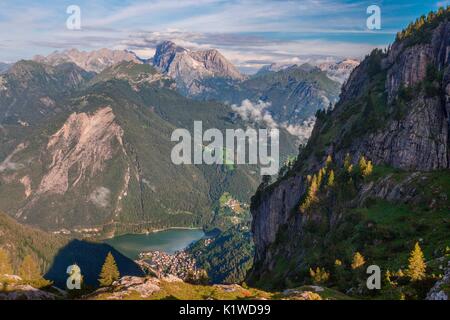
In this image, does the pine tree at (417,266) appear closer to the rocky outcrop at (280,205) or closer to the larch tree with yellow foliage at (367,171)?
the larch tree with yellow foliage at (367,171)

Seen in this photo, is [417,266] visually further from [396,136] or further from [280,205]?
[280,205]

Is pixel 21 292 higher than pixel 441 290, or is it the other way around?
pixel 441 290

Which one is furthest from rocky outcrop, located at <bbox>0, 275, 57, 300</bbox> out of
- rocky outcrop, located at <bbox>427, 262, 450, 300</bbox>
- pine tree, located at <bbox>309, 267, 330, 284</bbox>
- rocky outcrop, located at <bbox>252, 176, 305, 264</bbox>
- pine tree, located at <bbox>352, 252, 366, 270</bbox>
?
rocky outcrop, located at <bbox>252, 176, 305, 264</bbox>

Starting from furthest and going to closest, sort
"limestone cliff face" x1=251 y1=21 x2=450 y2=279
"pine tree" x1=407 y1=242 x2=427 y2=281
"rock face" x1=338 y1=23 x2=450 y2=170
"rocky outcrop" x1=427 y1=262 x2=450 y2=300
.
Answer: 1. "limestone cliff face" x1=251 y1=21 x2=450 y2=279
2. "rock face" x1=338 y1=23 x2=450 y2=170
3. "pine tree" x1=407 y1=242 x2=427 y2=281
4. "rocky outcrop" x1=427 y1=262 x2=450 y2=300

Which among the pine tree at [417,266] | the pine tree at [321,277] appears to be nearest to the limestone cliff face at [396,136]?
the pine tree at [321,277]

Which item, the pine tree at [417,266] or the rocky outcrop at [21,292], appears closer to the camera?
the pine tree at [417,266]

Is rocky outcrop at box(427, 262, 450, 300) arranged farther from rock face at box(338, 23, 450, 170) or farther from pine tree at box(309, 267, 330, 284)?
rock face at box(338, 23, 450, 170)

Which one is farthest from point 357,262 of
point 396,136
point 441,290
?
point 396,136

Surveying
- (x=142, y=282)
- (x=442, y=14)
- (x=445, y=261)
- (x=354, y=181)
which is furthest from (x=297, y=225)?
(x=442, y=14)
